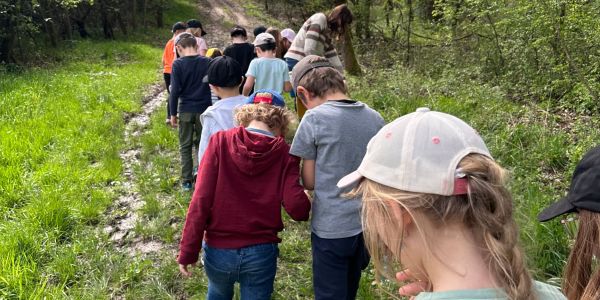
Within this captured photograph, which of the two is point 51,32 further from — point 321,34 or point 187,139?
point 321,34

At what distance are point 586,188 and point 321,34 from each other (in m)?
4.72

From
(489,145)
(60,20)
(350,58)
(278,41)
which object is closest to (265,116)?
(489,145)

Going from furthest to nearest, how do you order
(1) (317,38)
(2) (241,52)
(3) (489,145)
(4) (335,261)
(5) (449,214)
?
(2) (241,52) → (3) (489,145) → (1) (317,38) → (4) (335,261) → (5) (449,214)

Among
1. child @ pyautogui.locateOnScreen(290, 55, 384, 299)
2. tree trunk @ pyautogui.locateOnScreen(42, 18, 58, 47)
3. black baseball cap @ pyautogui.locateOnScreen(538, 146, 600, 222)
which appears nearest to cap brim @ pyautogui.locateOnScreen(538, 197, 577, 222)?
black baseball cap @ pyautogui.locateOnScreen(538, 146, 600, 222)

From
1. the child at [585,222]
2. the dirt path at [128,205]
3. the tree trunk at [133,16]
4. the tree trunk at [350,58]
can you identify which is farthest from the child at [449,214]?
the tree trunk at [133,16]

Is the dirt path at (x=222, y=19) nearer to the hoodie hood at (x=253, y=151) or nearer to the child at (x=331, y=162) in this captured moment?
the child at (x=331, y=162)

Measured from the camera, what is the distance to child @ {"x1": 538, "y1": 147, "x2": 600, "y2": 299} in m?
1.47

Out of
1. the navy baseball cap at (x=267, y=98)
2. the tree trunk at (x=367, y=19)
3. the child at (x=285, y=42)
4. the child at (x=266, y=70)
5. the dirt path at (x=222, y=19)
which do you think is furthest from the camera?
the dirt path at (x=222, y=19)

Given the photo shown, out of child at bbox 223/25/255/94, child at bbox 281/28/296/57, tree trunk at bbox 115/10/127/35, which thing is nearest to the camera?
child at bbox 223/25/255/94

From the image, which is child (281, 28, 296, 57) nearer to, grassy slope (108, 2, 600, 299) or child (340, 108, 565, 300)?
grassy slope (108, 2, 600, 299)

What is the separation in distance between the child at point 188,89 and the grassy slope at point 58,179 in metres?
1.11

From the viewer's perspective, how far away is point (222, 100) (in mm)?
3682

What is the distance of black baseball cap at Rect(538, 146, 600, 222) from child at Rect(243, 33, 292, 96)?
4.39 metres

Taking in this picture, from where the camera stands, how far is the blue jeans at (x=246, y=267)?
2.73 metres
